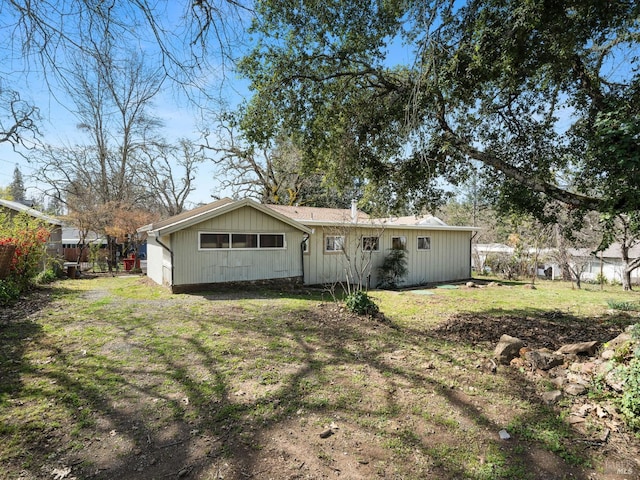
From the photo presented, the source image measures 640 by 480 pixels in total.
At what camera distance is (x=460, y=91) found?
5922 millimetres

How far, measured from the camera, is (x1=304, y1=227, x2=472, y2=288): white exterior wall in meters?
13.2

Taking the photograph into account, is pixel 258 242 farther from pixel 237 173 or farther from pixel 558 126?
pixel 237 173

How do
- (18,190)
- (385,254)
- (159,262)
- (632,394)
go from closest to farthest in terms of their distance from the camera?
(632,394) < (159,262) < (385,254) < (18,190)

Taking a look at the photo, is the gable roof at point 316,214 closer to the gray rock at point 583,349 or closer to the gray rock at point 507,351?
the gray rock at point 507,351

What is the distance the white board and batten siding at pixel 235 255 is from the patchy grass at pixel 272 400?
345cm

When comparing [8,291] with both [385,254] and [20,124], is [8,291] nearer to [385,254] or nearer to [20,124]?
[20,124]

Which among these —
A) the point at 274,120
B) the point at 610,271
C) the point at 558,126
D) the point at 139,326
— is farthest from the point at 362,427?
the point at 610,271

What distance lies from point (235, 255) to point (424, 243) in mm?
8799

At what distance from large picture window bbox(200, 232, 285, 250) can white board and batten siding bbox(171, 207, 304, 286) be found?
11 centimetres

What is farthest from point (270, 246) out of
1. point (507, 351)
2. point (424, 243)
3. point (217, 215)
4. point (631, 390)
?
point (631, 390)

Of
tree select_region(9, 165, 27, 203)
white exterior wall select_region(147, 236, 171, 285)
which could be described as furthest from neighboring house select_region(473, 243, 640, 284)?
tree select_region(9, 165, 27, 203)

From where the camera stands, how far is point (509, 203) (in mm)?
7492

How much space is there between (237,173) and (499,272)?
19.6m

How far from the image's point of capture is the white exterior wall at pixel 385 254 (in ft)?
→ 43.2
